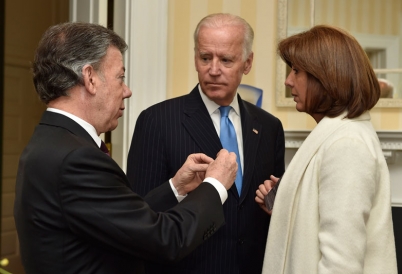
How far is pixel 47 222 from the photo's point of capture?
140 cm

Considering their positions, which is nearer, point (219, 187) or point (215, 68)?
point (219, 187)

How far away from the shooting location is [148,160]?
217 cm

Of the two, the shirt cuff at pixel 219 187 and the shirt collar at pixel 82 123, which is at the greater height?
the shirt collar at pixel 82 123

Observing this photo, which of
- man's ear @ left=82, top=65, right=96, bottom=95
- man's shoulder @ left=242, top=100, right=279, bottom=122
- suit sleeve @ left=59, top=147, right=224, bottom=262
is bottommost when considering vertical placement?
suit sleeve @ left=59, top=147, right=224, bottom=262

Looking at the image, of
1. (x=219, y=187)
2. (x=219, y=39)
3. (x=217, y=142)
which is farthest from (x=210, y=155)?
(x=219, y=187)

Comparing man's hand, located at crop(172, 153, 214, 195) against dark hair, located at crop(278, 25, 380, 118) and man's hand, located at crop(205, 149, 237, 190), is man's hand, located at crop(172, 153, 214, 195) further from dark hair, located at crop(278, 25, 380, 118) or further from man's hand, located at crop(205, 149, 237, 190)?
dark hair, located at crop(278, 25, 380, 118)

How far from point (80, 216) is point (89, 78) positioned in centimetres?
35

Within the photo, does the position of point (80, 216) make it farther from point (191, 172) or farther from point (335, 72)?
point (335, 72)

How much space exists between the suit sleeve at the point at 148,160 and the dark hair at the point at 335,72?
647 mm

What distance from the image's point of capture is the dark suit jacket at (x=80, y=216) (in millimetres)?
1370

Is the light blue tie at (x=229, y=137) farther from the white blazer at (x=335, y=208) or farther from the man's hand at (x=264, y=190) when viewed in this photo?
the white blazer at (x=335, y=208)

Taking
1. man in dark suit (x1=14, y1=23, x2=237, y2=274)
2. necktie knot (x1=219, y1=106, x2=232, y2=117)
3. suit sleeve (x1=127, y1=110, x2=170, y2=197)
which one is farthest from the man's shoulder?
man in dark suit (x1=14, y1=23, x2=237, y2=274)

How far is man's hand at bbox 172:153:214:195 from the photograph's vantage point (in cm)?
181

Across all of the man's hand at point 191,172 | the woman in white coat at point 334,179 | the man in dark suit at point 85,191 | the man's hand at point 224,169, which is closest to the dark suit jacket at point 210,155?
the man's hand at point 191,172
